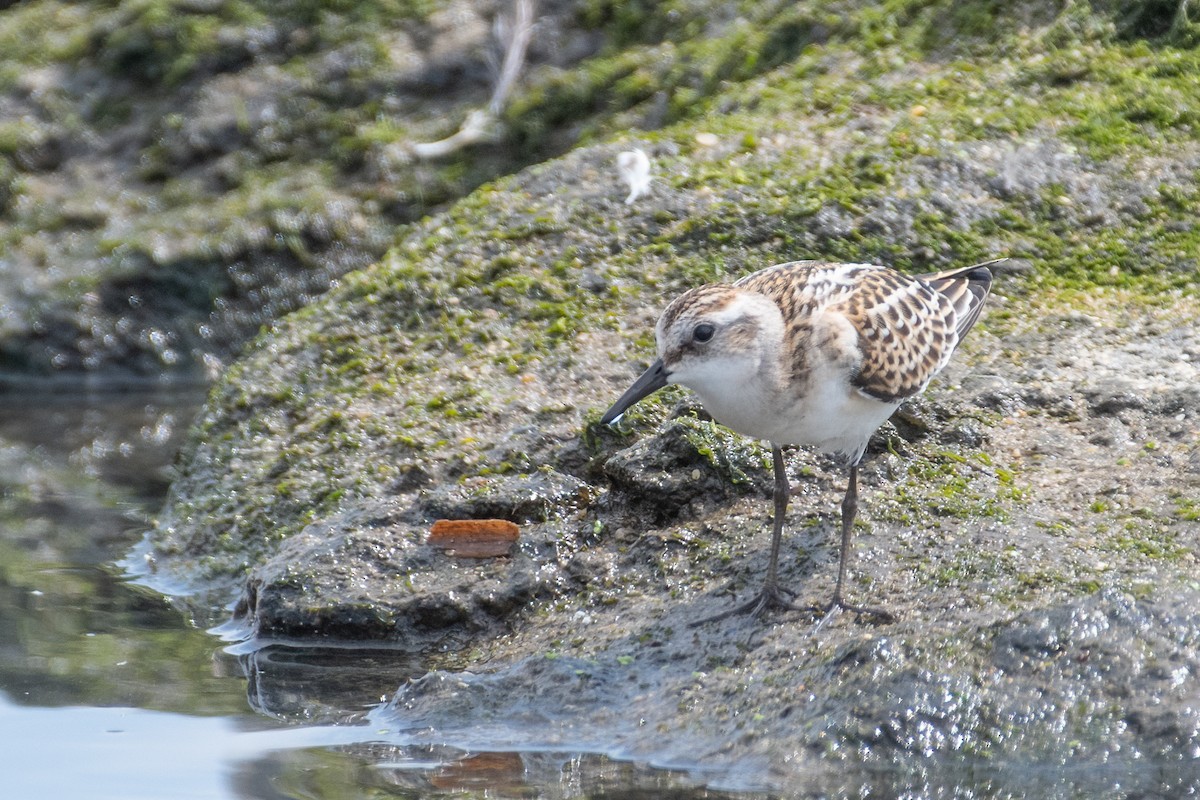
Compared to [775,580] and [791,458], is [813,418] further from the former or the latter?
[791,458]

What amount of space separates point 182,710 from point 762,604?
7.38 ft

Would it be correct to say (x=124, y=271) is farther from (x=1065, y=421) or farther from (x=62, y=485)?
(x=1065, y=421)

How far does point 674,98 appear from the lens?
9547mm

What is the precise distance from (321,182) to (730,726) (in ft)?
25.1

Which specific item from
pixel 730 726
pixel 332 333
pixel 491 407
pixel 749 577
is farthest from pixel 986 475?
pixel 332 333

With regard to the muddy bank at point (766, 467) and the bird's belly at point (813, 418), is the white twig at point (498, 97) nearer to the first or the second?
the muddy bank at point (766, 467)

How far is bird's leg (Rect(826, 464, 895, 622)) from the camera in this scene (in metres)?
4.88

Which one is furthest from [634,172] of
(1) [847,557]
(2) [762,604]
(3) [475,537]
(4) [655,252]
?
(2) [762,604]

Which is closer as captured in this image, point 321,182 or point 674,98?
point 674,98

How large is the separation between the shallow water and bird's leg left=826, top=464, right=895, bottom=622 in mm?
977

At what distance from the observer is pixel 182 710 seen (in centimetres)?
527

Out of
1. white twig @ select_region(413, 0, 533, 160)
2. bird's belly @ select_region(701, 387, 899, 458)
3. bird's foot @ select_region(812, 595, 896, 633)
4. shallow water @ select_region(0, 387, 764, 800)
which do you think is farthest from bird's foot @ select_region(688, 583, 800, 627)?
white twig @ select_region(413, 0, 533, 160)

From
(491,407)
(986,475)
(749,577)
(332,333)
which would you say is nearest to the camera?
(749,577)

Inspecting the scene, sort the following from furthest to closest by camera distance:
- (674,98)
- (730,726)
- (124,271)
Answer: (124,271), (674,98), (730,726)
